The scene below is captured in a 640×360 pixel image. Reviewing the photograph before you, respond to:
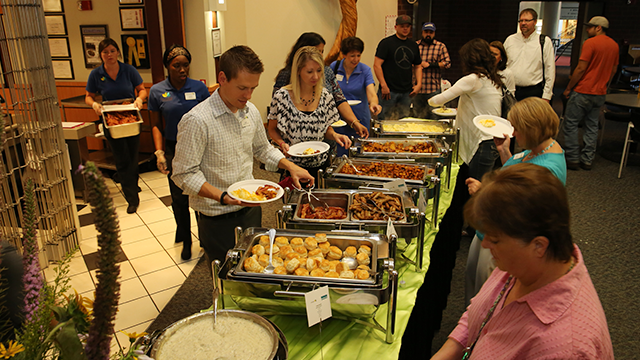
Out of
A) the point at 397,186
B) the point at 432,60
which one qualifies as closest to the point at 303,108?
the point at 397,186

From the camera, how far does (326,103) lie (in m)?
3.21

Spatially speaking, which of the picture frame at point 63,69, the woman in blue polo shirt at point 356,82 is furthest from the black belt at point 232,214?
the picture frame at point 63,69

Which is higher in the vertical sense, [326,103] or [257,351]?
[326,103]

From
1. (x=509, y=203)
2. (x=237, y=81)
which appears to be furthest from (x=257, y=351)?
(x=237, y=81)

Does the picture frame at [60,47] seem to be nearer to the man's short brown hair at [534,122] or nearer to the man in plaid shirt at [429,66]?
the man in plaid shirt at [429,66]

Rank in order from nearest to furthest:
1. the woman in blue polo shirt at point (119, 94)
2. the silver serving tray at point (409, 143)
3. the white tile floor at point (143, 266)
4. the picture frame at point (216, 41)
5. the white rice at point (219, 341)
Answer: the white rice at point (219, 341), the white tile floor at point (143, 266), the silver serving tray at point (409, 143), the woman in blue polo shirt at point (119, 94), the picture frame at point (216, 41)

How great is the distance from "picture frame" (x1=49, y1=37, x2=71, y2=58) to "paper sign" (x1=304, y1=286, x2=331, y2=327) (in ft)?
21.1

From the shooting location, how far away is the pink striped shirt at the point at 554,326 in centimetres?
99

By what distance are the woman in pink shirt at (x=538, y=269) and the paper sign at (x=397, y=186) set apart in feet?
3.84

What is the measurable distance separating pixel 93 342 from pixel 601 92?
653 centimetres

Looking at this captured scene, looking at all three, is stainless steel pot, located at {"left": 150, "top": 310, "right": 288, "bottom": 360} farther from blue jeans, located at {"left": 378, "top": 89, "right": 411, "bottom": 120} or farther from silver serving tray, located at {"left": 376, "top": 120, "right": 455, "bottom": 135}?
blue jeans, located at {"left": 378, "top": 89, "right": 411, "bottom": 120}

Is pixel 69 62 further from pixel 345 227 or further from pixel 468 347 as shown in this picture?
pixel 468 347

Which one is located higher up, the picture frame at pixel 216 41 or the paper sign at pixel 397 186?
the picture frame at pixel 216 41

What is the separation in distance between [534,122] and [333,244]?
1137mm
